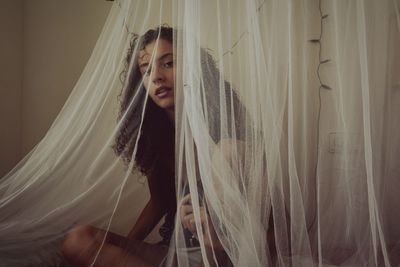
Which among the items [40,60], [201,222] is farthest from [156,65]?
[40,60]

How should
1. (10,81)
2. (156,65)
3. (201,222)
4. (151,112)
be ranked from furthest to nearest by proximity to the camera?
(10,81)
(151,112)
(156,65)
(201,222)

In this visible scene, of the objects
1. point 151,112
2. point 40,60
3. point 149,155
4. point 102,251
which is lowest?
point 102,251

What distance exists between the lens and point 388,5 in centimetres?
94

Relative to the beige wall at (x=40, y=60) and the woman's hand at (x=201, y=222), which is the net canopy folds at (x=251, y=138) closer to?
the woman's hand at (x=201, y=222)

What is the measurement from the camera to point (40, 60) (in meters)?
1.83

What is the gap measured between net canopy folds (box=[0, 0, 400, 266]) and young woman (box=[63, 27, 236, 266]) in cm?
1

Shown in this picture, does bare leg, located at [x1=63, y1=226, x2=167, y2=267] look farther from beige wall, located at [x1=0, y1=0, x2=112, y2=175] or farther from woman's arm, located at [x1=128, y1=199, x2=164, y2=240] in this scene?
beige wall, located at [x1=0, y1=0, x2=112, y2=175]

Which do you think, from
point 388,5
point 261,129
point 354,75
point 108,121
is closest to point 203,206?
point 261,129

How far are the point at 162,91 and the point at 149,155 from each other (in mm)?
246

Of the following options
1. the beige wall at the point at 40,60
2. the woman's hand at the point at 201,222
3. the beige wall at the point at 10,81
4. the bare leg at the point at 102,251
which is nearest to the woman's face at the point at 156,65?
the woman's hand at the point at 201,222

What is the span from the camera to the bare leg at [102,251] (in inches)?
41.2

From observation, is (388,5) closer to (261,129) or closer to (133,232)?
(261,129)

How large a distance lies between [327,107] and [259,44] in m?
0.29

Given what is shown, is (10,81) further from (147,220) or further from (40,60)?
(147,220)
